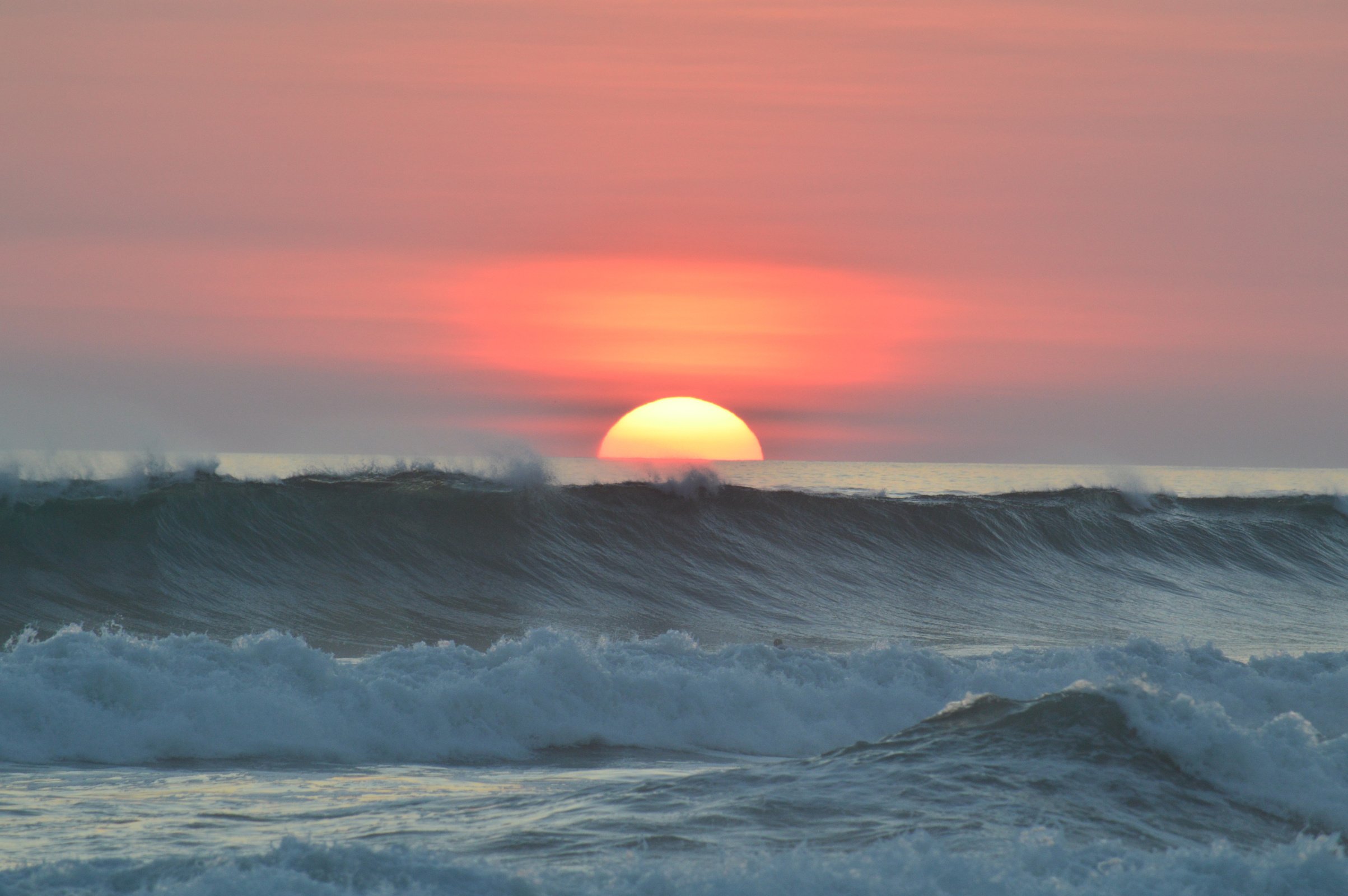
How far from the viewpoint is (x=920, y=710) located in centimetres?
1135

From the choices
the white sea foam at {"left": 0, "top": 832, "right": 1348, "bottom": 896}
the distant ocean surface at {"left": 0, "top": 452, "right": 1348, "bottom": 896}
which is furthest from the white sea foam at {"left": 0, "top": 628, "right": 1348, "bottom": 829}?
the white sea foam at {"left": 0, "top": 832, "right": 1348, "bottom": 896}

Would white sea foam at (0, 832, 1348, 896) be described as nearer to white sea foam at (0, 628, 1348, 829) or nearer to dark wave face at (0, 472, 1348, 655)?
white sea foam at (0, 628, 1348, 829)

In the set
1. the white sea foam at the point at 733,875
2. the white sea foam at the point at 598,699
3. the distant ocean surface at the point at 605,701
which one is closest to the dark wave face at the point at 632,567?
the distant ocean surface at the point at 605,701

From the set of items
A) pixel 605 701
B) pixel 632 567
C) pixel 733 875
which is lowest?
pixel 733 875

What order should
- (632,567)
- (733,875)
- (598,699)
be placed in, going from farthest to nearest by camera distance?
(632,567)
(598,699)
(733,875)

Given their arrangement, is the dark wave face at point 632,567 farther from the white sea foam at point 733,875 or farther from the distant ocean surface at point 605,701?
the white sea foam at point 733,875

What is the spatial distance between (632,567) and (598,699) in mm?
10189

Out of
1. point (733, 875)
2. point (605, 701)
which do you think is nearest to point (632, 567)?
point (605, 701)

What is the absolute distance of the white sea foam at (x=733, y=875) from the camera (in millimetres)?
5309

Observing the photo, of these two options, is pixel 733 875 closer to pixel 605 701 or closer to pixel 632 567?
pixel 605 701

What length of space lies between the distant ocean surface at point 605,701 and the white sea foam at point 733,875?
0.02 metres

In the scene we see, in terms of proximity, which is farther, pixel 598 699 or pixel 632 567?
pixel 632 567

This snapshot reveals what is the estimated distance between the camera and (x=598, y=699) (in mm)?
10500

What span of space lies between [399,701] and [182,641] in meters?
2.12
